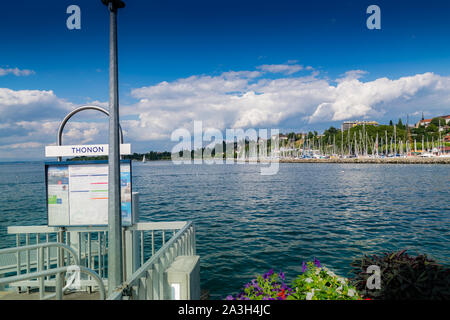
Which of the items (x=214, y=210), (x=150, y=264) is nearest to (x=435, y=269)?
(x=150, y=264)

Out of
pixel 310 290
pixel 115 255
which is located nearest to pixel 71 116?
pixel 115 255

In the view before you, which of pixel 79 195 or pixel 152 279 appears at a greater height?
pixel 79 195

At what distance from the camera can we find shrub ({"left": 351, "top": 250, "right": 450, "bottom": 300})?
427 cm

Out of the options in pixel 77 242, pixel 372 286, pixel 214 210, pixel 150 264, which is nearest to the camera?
pixel 150 264

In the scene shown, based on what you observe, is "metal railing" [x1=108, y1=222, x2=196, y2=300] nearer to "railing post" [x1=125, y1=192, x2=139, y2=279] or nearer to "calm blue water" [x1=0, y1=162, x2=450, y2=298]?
"railing post" [x1=125, y1=192, x2=139, y2=279]

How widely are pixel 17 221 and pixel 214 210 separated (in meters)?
16.3

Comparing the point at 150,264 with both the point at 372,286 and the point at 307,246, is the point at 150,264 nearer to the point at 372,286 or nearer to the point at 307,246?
the point at 372,286

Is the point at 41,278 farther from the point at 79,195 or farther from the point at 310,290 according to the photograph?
the point at 310,290

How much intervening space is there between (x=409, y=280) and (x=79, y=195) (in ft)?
19.8

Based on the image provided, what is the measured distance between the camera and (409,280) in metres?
4.41

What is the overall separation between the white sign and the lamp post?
217 cm

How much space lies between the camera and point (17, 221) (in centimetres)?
2495

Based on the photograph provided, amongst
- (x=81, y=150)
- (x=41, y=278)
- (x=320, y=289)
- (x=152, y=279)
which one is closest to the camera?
(x=152, y=279)

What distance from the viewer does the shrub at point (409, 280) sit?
427cm
